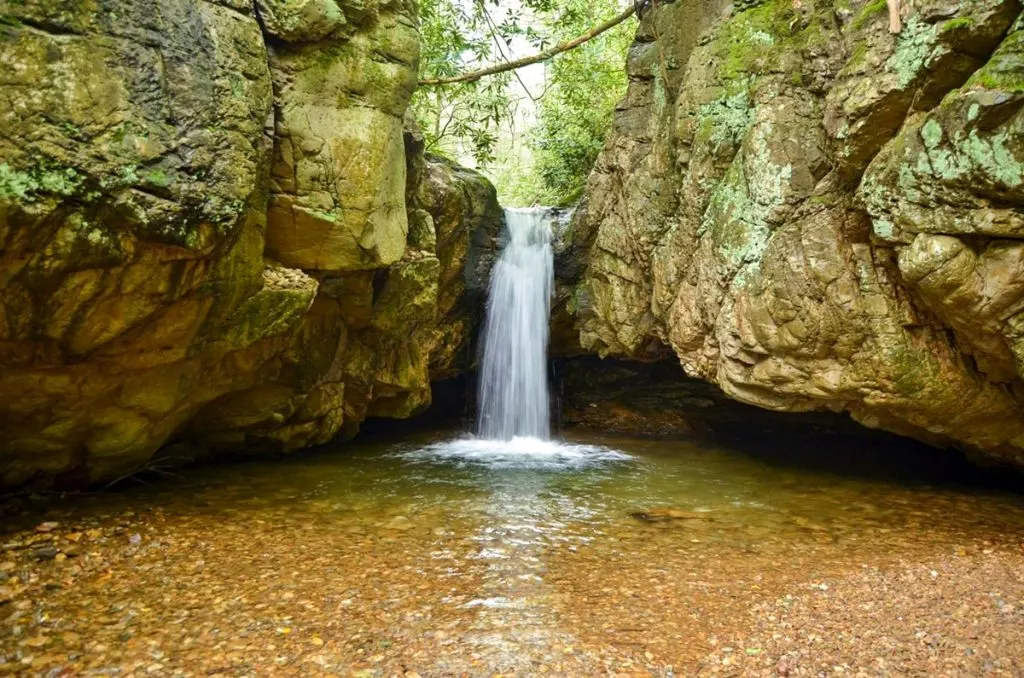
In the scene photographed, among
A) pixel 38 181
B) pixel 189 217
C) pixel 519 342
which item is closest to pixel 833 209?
pixel 189 217

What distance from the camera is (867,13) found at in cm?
727

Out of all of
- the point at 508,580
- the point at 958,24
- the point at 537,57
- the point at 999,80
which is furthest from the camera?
the point at 537,57

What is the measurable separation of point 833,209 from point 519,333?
298 inches

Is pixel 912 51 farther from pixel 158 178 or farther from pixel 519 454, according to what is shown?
pixel 519 454

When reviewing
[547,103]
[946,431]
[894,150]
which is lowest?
[946,431]

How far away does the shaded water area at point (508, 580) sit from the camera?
405 cm

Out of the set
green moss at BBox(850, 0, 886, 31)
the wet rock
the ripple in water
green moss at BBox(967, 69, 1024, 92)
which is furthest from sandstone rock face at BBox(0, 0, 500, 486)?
green moss at BBox(967, 69, 1024, 92)

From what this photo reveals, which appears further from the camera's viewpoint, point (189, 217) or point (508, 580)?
point (189, 217)

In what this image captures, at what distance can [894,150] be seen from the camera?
6.49m

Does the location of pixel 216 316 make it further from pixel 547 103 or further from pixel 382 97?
pixel 547 103

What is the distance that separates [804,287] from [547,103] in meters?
11.1

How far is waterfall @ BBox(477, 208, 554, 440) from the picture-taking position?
543 inches

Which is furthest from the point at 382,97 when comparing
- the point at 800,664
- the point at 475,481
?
the point at 800,664

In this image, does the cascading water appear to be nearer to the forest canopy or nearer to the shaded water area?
the forest canopy
